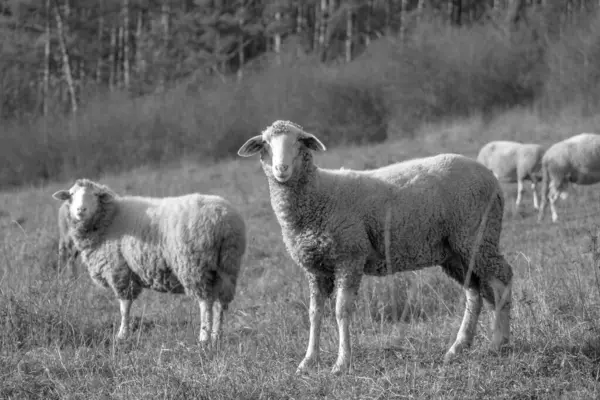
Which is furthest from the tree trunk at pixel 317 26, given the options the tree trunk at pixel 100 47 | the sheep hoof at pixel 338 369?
the sheep hoof at pixel 338 369

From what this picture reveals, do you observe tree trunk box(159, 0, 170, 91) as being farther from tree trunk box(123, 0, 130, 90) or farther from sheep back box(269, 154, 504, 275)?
sheep back box(269, 154, 504, 275)

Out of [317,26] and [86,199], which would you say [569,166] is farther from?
[317,26]

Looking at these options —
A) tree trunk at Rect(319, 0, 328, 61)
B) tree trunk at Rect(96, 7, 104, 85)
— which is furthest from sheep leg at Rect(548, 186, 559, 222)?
tree trunk at Rect(96, 7, 104, 85)

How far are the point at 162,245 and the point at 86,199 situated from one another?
1.23 metres

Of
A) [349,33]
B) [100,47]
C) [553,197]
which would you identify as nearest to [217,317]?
[553,197]

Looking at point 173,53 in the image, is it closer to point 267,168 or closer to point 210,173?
point 210,173

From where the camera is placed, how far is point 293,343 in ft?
19.1

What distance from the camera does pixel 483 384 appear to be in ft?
14.9

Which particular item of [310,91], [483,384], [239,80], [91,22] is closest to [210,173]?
[310,91]

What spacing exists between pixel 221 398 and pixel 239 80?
1065 inches

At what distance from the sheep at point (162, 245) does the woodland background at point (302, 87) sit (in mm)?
16590

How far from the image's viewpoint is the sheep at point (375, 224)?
5.30 meters

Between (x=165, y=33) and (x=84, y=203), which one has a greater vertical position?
(x=84, y=203)

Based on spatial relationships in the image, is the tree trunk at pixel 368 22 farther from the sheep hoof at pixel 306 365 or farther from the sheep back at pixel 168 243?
the sheep hoof at pixel 306 365
